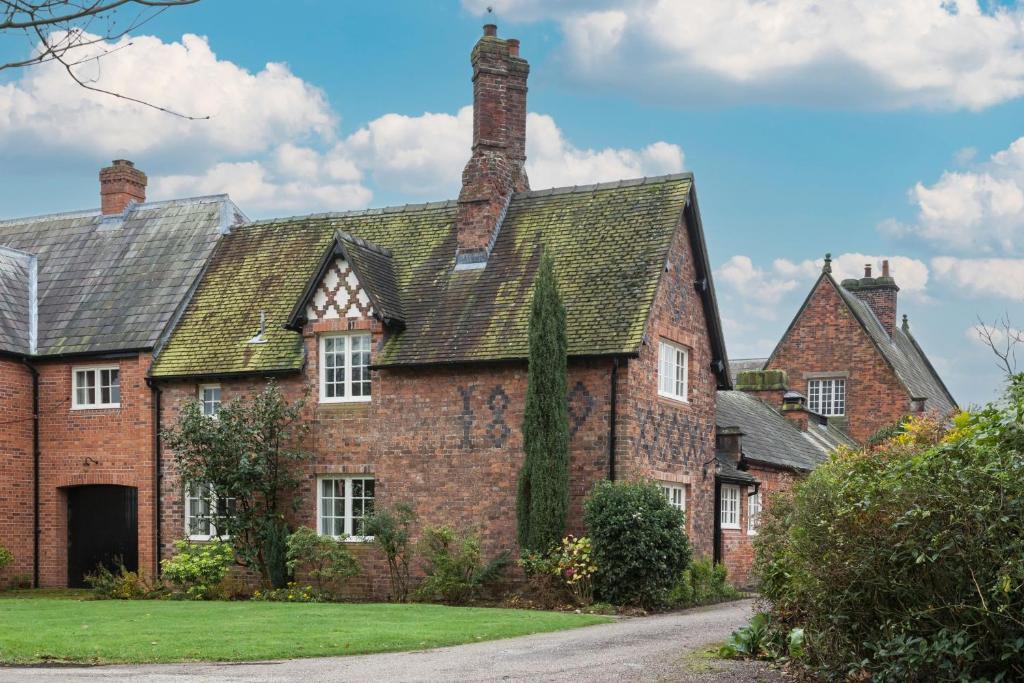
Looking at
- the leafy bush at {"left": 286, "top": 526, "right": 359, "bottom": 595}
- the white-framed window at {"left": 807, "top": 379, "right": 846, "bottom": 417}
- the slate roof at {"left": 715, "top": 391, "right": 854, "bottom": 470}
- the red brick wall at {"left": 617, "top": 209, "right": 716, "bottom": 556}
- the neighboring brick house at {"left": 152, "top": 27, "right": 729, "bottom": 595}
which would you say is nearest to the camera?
the red brick wall at {"left": 617, "top": 209, "right": 716, "bottom": 556}

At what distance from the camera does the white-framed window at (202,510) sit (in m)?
24.9

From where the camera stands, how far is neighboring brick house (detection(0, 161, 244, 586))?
87.2 feet

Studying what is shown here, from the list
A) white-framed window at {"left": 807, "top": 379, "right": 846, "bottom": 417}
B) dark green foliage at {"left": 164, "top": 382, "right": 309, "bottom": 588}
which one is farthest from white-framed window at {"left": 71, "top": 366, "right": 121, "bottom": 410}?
white-framed window at {"left": 807, "top": 379, "right": 846, "bottom": 417}

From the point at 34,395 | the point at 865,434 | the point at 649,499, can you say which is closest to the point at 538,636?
the point at 649,499

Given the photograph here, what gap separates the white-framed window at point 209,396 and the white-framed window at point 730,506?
11391mm

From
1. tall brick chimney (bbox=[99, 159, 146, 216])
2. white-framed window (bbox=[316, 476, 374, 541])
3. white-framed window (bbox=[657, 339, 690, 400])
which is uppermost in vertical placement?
tall brick chimney (bbox=[99, 159, 146, 216])

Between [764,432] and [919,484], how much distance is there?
21.7 meters

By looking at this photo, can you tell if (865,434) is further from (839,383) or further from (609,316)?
(609,316)

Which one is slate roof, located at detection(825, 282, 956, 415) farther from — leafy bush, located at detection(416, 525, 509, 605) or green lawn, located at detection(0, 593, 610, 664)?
green lawn, located at detection(0, 593, 610, 664)

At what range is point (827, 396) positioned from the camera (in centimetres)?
4131

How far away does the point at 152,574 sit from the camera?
26.0m

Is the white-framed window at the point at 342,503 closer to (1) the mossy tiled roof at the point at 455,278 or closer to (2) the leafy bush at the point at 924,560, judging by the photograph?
(1) the mossy tiled roof at the point at 455,278

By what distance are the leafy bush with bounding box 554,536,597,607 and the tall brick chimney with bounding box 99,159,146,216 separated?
1628cm

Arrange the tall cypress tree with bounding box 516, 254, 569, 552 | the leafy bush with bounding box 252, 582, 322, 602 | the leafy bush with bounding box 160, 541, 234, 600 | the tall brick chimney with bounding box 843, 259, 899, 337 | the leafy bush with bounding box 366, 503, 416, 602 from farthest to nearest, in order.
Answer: the tall brick chimney with bounding box 843, 259, 899, 337 → the leafy bush with bounding box 160, 541, 234, 600 → the leafy bush with bounding box 252, 582, 322, 602 → the leafy bush with bounding box 366, 503, 416, 602 → the tall cypress tree with bounding box 516, 254, 569, 552
